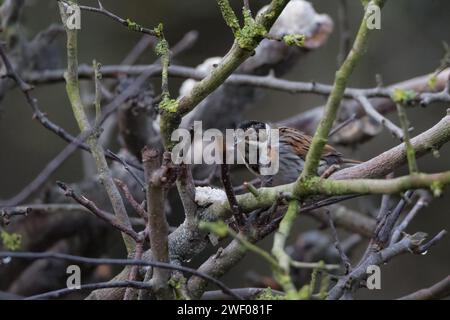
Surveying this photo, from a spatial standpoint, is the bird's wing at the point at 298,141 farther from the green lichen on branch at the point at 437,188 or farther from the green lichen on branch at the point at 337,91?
the green lichen on branch at the point at 437,188

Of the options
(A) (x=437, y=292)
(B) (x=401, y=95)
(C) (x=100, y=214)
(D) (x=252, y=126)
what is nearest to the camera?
(B) (x=401, y=95)

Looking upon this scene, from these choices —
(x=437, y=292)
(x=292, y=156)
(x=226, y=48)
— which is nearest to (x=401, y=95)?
(x=437, y=292)

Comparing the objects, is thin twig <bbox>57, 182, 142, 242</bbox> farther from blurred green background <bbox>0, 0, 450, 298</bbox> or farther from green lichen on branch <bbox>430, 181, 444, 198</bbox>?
blurred green background <bbox>0, 0, 450, 298</bbox>

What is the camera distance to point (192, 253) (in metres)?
1.88

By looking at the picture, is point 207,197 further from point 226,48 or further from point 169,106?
point 226,48

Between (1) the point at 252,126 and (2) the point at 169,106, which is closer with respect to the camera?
(2) the point at 169,106

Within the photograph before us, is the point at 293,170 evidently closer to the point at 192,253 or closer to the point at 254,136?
the point at 254,136

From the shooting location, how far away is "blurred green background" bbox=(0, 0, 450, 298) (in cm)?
516

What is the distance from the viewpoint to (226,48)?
5.52 metres

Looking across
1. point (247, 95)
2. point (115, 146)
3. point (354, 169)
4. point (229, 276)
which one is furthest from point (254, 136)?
point (229, 276)

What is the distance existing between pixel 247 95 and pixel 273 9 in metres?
2.19

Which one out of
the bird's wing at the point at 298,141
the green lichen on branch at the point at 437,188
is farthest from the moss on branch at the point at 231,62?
the bird's wing at the point at 298,141

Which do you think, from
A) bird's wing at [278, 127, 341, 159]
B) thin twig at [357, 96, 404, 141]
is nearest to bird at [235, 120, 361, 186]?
bird's wing at [278, 127, 341, 159]

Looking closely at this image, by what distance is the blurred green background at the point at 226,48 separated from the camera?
516cm
